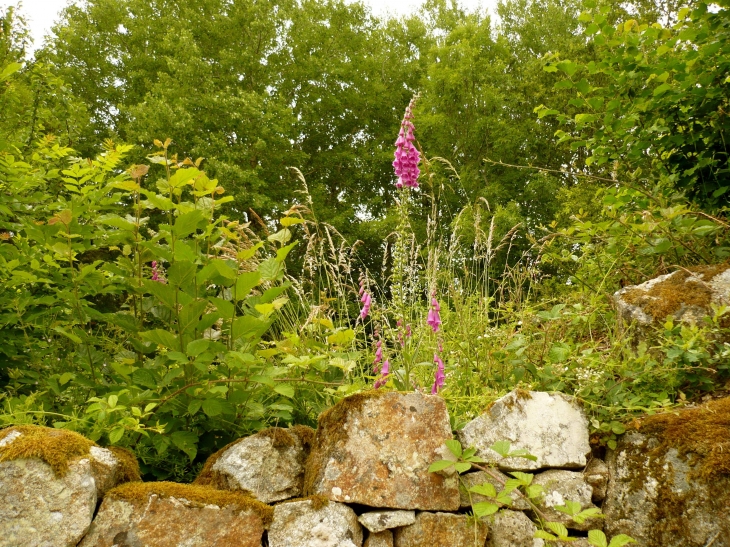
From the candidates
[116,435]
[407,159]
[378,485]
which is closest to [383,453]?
[378,485]

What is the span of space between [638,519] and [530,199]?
12.7m

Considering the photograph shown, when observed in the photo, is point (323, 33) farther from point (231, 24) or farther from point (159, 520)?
Answer: point (159, 520)

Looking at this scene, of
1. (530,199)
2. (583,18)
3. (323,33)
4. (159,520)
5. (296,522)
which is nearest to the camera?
(159,520)

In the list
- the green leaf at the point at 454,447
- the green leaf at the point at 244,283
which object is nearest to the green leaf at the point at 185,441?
the green leaf at the point at 244,283

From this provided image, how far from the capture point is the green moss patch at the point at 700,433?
5.38ft

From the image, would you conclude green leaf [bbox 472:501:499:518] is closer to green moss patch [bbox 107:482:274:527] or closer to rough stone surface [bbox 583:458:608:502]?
rough stone surface [bbox 583:458:608:502]

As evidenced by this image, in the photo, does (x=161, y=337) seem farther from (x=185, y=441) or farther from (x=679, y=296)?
(x=679, y=296)

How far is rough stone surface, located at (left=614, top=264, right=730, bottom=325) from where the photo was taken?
2.26 metres

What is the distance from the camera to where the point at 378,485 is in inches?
69.1

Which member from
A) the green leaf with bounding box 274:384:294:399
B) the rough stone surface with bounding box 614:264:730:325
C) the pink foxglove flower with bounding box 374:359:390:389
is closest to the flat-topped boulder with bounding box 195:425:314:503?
the green leaf with bounding box 274:384:294:399

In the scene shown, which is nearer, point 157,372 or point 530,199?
point 157,372

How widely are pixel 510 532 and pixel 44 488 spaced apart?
4.91 feet

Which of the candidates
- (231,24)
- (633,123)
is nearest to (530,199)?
(231,24)

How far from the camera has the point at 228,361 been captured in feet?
5.86
